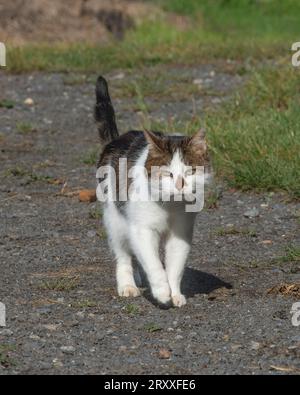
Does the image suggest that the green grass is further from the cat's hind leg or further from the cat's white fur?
the cat's white fur

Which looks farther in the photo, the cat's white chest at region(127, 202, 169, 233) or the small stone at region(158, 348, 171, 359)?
the cat's white chest at region(127, 202, 169, 233)

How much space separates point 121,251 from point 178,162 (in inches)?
32.6

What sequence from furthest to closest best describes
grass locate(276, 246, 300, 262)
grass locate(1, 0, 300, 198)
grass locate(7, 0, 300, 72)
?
grass locate(7, 0, 300, 72)
grass locate(1, 0, 300, 198)
grass locate(276, 246, 300, 262)

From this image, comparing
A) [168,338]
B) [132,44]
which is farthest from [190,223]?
[132,44]

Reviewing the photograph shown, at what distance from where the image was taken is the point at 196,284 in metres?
5.66

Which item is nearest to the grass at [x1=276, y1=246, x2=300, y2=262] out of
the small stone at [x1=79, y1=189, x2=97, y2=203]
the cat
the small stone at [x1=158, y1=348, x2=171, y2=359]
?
the cat

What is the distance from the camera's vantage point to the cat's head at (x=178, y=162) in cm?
491

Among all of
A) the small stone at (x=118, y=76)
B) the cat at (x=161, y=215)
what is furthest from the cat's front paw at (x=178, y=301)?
the small stone at (x=118, y=76)

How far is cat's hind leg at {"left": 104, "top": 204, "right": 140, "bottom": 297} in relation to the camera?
17.9ft

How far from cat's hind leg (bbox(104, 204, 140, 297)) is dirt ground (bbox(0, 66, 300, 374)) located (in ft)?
0.33

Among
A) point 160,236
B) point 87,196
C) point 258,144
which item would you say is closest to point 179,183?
point 160,236
